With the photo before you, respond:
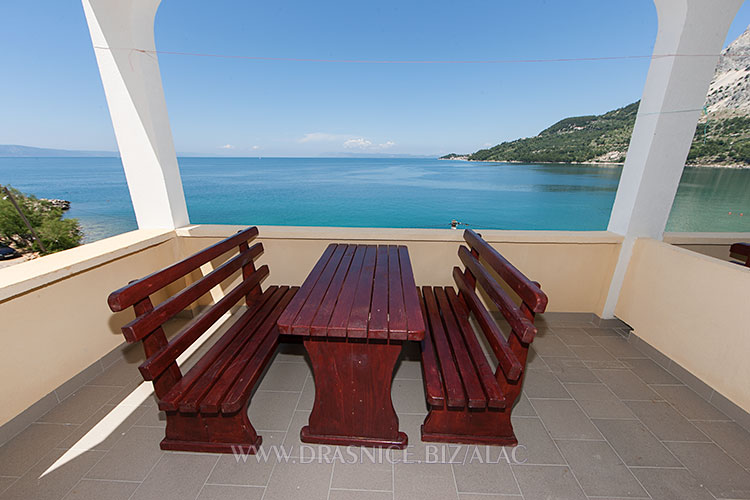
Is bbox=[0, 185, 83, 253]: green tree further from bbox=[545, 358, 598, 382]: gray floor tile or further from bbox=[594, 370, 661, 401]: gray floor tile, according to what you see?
bbox=[594, 370, 661, 401]: gray floor tile

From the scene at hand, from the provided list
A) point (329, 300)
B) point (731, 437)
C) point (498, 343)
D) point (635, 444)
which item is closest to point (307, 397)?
point (329, 300)

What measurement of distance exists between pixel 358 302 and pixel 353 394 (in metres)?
0.52

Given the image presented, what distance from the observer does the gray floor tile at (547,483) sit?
4.65ft

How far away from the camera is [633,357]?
8.23ft

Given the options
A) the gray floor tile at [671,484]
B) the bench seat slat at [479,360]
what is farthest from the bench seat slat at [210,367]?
the gray floor tile at [671,484]

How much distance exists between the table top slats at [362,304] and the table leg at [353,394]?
6.0 inches

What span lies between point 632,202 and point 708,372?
4.88 ft

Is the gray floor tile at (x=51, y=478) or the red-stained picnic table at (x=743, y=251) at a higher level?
the red-stained picnic table at (x=743, y=251)

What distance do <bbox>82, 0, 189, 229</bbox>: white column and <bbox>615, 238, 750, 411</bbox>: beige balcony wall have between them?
15.2 ft

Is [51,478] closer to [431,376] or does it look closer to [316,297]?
[316,297]

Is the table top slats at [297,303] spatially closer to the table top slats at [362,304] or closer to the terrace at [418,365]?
the table top slats at [362,304]

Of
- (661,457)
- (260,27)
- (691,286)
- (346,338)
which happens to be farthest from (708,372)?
(260,27)

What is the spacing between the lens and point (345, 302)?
1604 mm

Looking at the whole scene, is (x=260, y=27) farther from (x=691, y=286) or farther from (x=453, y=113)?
(x=453, y=113)
